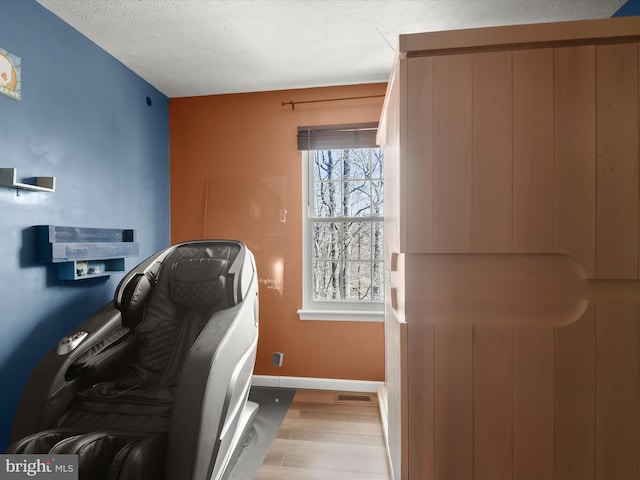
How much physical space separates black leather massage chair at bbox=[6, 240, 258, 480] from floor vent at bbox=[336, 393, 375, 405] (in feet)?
2.51

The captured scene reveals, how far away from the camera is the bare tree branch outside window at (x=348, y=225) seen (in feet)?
8.62

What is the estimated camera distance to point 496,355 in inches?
39.7

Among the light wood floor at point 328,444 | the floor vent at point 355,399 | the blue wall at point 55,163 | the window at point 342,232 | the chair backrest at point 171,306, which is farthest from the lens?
the window at point 342,232

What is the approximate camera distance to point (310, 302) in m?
2.69

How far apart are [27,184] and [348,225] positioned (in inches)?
81.3

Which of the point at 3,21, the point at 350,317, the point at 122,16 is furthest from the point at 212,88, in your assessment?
the point at 350,317

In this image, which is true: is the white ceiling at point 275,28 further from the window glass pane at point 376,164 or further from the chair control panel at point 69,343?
the chair control panel at point 69,343

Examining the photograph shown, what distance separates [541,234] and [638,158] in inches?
14.3

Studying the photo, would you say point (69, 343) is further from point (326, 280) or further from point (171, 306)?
point (326, 280)

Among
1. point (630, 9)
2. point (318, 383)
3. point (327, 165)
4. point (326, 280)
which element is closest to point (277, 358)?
point (318, 383)

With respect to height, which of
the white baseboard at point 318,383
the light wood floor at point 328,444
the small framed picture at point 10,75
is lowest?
the light wood floor at point 328,444

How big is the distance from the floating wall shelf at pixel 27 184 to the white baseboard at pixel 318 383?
6.59 ft

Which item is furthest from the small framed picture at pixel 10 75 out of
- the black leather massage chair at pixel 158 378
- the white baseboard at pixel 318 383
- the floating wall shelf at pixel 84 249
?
the white baseboard at pixel 318 383

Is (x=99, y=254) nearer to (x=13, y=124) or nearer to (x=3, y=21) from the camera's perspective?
(x=13, y=124)
